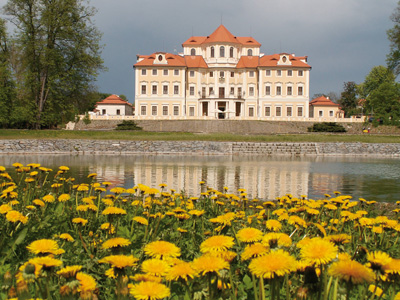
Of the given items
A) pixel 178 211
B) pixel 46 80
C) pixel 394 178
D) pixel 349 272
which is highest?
pixel 46 80

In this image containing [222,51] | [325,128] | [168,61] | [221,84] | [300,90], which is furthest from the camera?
[222,51]

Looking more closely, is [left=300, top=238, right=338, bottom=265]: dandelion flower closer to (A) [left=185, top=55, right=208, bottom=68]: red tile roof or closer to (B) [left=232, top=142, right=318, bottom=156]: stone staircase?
(B) [left=232, top=142, right=318, bottom=156]: stone staircase

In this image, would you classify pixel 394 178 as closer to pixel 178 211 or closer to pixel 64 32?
pixel 178 211

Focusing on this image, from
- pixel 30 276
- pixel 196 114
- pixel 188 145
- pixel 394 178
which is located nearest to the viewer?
pixel 30 276

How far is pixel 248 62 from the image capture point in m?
69.2

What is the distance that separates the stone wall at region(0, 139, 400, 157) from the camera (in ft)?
89.8

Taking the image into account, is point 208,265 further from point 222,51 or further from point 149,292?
point 222,51

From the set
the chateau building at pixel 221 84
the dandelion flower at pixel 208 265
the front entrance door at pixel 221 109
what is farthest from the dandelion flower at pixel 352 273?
the front entrance door at pixel 221 109

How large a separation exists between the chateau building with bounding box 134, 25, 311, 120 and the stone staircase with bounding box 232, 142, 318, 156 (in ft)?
113

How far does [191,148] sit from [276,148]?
21.0ft

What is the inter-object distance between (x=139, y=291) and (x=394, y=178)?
50.3ft

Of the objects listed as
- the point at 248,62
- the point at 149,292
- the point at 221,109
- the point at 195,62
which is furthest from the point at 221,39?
the point at 149,292

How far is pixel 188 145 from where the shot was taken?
29.7 meters

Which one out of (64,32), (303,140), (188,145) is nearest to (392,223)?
(188,145)
